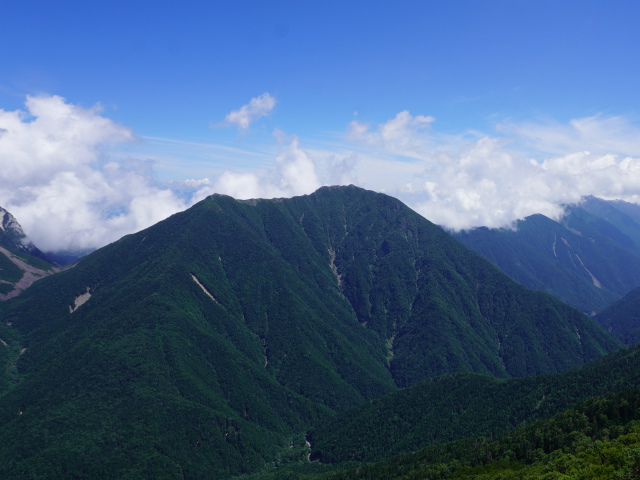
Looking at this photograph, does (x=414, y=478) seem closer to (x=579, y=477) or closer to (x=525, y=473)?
(x=525, y=473)

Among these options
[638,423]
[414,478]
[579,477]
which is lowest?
[414,478]

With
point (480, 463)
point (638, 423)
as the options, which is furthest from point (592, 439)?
point (480, 463)

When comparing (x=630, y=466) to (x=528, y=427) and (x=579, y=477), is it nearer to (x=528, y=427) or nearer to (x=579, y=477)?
(x=579, y=477)

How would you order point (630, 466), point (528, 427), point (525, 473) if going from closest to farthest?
point (630, 466)
point (525, 473)
point (528, 427)

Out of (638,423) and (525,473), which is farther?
(638,423)

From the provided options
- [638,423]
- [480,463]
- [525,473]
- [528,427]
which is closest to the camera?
[525,473]

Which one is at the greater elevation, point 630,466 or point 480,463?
point 630,466

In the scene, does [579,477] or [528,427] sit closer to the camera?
[579,477]

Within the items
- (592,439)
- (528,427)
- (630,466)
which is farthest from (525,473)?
(528,427)

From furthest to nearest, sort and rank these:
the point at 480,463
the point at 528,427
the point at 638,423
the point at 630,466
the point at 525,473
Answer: the point at 528,427
the point at 480,463
the point at 638,423
the point at 525,473
the point at 630,466
